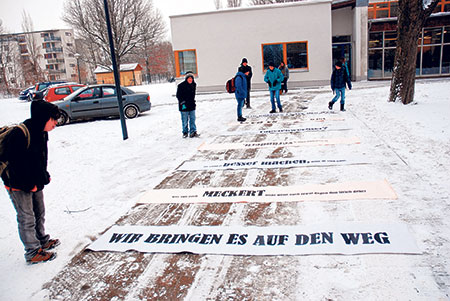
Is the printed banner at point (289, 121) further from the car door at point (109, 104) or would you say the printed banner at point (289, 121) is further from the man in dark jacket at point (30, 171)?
the man in dark jacket at point (30, 171)

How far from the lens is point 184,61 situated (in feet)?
80.2

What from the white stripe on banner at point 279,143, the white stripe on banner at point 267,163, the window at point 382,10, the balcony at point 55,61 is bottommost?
the white stripe on banner at point 267,163

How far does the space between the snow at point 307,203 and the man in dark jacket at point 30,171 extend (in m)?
0.31

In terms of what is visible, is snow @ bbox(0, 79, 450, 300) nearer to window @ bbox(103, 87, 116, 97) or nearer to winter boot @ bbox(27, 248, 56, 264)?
winter boot @ bbox(27, 248, 56, 264)

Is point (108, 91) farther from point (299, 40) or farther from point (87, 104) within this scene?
point (299, 40)

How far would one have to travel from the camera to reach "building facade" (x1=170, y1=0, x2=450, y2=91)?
906 inches

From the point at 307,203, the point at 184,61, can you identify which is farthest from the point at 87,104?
the point at 307,203

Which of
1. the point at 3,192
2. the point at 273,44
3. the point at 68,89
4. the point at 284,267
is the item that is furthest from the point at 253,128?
the point at 273,44

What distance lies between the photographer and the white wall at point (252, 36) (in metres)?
22.9

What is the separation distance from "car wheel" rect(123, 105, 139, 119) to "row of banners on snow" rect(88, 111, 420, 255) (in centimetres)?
976

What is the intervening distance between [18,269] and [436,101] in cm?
1253

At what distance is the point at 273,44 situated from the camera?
23.5 meters

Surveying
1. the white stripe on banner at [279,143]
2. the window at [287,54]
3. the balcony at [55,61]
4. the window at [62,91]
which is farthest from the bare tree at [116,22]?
the balcony at [55,61]

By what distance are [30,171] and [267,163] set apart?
13.7ft
